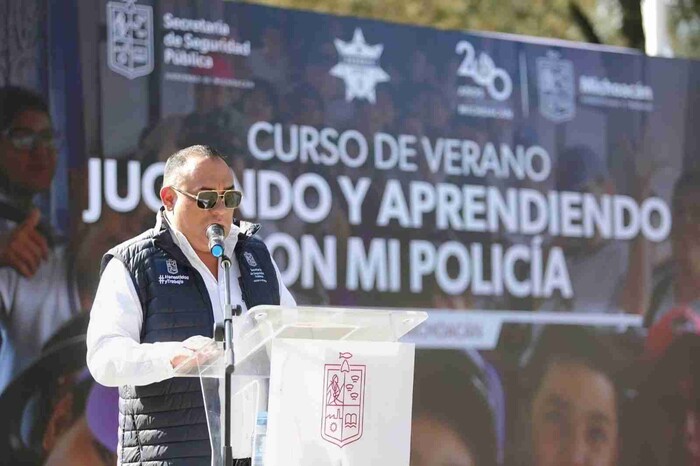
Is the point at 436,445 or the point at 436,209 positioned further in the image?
the point at 436,209

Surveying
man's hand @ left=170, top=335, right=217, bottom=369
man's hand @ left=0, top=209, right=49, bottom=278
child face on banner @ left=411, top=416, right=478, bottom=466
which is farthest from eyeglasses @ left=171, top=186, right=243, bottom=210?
child face on banner @ left=411, top=416, right=478, bottom=466

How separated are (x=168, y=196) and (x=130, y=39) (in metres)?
2.88

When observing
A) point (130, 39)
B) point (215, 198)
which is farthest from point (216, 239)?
point (130, 39)

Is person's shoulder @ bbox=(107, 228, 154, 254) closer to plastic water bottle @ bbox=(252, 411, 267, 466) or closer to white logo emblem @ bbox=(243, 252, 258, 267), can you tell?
white logo emblem @ bbox=(243, 252, 258, 267)

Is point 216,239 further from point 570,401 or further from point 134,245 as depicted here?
point 570,401

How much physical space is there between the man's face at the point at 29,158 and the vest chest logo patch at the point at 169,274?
2639 millimetres

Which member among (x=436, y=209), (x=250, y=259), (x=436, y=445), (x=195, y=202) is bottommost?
(x=436, y=445)

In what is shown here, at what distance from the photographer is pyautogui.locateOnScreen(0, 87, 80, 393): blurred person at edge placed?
581cm

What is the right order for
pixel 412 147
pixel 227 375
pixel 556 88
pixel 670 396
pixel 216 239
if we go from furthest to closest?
pixel 670 396 < pixel 556 88 < pixel 412 147 < pixel 216 239 < pixel 227 375

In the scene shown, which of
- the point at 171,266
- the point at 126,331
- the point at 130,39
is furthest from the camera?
the point at 130,39

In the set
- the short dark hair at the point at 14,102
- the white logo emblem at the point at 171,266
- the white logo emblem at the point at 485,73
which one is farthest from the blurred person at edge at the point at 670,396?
the white logo emblem at the point at 171,266

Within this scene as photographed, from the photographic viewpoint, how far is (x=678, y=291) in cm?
790

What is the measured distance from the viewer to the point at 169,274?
11.3ft

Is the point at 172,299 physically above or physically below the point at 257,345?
above
